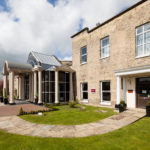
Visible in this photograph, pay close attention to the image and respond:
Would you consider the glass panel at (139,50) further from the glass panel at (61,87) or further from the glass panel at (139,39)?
the glass panel at (61,87)

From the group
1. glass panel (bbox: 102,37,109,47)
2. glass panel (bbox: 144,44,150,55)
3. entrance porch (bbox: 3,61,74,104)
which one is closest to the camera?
glass panel (bbox: 144,44,150,55)

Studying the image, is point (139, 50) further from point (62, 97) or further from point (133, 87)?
point (62, 97)

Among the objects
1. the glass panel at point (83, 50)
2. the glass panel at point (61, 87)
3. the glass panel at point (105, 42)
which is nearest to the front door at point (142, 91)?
the glass panel at point (105, 42)

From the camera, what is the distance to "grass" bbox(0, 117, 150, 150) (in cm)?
447

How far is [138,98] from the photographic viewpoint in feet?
35.7

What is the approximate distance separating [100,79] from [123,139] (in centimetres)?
920

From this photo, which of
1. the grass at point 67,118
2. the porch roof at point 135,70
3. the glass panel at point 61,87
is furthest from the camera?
the glass panel at point 61,87

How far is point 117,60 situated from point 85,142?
956 centimetres

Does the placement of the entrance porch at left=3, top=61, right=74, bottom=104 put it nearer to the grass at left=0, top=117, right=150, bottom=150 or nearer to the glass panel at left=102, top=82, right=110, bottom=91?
the glass panel at left=102, top=82, right=110, bottom=91

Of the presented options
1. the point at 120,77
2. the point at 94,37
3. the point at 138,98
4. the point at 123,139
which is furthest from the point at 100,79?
the point at 123,139

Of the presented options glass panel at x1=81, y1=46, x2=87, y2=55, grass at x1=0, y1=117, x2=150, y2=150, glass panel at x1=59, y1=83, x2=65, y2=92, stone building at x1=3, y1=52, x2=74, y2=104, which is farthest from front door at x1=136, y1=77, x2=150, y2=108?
glass panel at x1=59, y1=83, x2=65, y2=92

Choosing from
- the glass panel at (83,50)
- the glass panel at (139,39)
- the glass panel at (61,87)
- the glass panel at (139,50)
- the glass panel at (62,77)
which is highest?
the glass panel at (83,50)

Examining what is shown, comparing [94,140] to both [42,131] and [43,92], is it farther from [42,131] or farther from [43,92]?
[43,92]

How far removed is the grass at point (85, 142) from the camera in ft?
14.7
